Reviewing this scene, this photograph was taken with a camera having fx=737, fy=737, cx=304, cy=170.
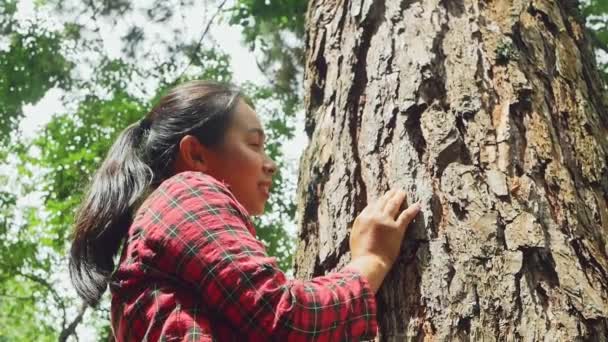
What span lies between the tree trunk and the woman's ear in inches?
14.4

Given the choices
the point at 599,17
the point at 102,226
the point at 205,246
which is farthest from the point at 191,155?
the point at 599,17

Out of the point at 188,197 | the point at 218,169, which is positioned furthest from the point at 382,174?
the point at 188,197

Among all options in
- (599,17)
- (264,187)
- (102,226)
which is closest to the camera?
(102,226)

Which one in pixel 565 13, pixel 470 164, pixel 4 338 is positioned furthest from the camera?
pixel 4 338

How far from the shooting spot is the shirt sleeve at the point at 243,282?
1439mm

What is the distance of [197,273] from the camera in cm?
146

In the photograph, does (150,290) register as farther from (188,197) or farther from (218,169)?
(218,169)

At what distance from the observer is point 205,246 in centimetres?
147

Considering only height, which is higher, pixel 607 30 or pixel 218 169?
pixel 607 30

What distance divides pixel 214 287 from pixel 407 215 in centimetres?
51

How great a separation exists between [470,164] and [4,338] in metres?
17.2

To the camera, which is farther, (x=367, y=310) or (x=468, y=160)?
(x=468, y=160)

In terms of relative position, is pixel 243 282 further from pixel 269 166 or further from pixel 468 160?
pixel 468 160

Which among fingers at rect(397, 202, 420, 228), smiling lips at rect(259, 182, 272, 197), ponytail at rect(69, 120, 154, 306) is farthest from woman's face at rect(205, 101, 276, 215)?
fingers at rect(397, 202, 420, 228)
